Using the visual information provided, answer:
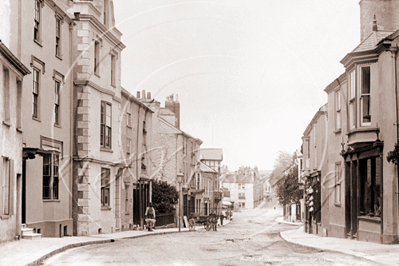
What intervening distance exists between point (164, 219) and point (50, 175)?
79.0ft

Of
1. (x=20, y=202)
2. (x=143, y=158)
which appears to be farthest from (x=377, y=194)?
(x=143, y=158)

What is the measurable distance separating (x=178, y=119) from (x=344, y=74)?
1490 inches

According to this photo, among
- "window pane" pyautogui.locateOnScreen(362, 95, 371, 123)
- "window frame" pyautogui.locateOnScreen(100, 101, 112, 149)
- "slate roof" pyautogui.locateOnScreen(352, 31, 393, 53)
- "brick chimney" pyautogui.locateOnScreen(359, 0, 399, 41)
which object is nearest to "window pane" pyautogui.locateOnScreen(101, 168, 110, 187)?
"window frame" pyautogui.locateOnScreen(100, 101, 112, 149)

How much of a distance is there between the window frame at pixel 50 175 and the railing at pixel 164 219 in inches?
769

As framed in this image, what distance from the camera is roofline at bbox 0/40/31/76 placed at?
1739 centimetres

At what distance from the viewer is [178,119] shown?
202ft

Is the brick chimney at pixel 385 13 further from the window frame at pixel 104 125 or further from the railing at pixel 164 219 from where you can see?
the railing at pixel 164 219

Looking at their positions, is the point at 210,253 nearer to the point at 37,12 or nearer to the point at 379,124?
the point at 379,124

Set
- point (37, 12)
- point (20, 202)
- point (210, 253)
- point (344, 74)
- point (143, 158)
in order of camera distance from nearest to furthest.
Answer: point (210, 253), point (20, 202), point (37, 12), point (344, 74), point (143, 158)

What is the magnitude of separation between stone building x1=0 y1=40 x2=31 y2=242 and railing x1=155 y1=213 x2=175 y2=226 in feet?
81.2

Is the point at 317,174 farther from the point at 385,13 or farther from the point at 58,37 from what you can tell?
the point at 58,37

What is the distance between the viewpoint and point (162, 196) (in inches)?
1836

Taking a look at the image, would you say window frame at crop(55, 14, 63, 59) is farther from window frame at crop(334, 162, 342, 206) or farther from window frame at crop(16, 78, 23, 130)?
window frame at crop(334, 162, 342, 206)

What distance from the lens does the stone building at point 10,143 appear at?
18.1 m
